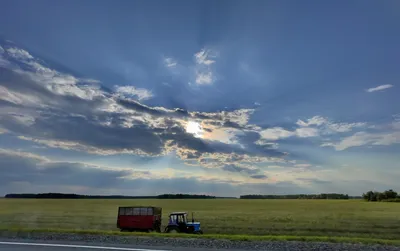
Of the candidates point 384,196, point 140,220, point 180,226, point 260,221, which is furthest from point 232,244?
point 384,196

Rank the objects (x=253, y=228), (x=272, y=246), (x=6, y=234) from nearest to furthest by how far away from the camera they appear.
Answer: (x=272, y=246)
(x=6, y=234)
(x=253, y=228)

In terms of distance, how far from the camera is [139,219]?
2961 cm

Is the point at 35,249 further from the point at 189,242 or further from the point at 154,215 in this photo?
the point at 154,215

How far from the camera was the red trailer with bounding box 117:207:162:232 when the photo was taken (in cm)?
2928

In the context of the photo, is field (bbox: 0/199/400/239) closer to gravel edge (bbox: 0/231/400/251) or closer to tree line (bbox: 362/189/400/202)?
gravel edge (bbox: 0/231/400/251)

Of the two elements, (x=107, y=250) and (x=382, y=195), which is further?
(x=382, y=195)

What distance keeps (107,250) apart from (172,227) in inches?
565

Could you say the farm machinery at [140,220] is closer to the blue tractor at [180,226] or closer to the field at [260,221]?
the blue tractor at [180,226]

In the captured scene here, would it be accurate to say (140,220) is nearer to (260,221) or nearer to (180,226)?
(180,226)

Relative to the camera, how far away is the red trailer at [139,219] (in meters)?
29.3

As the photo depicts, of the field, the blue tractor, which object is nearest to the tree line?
the field

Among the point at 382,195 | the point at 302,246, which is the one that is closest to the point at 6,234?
the point at 302,246

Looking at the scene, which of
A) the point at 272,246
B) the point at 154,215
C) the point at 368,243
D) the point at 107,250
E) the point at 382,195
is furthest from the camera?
the point at 382,195

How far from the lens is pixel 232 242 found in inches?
628
